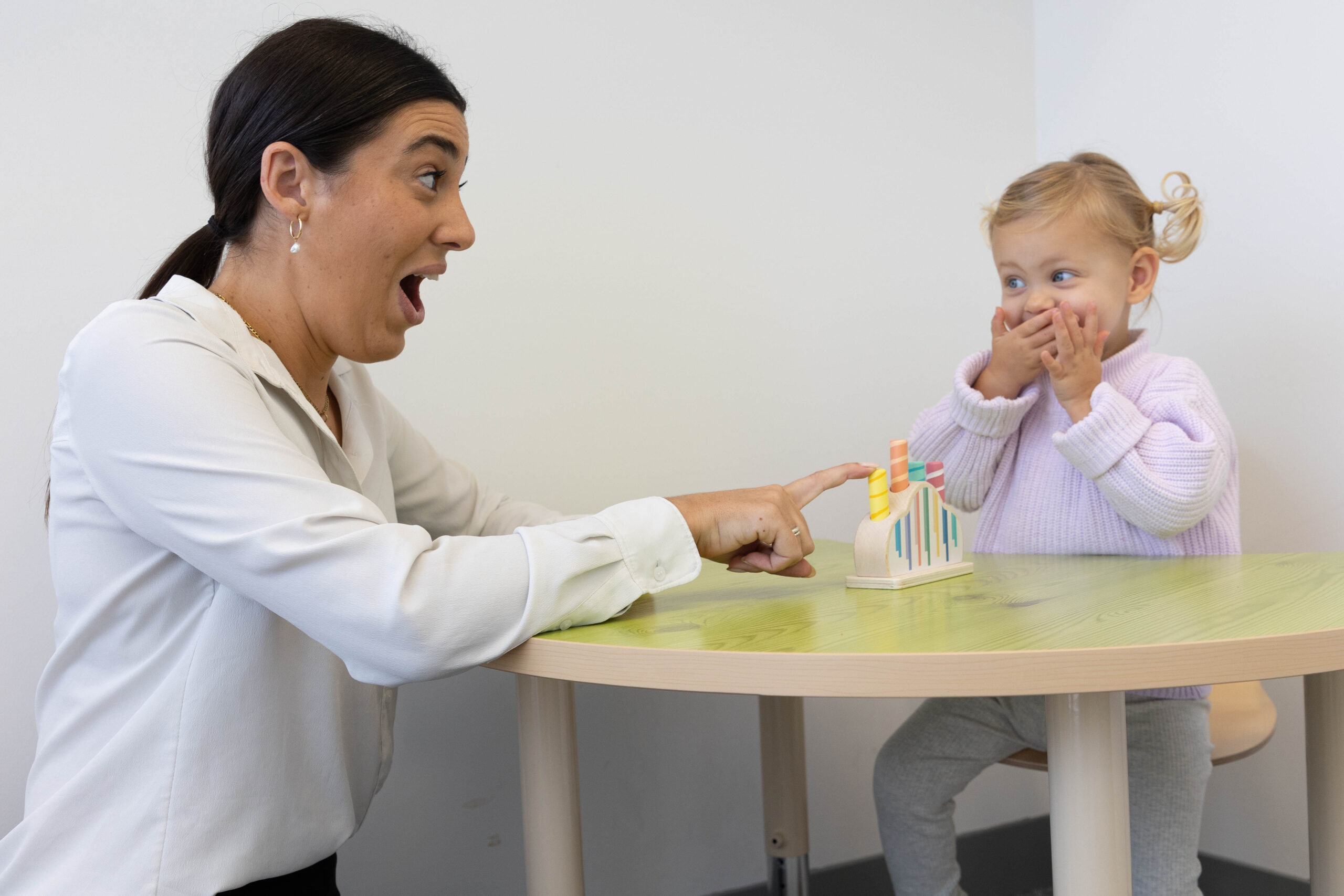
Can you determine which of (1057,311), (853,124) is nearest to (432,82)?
(1057,311)

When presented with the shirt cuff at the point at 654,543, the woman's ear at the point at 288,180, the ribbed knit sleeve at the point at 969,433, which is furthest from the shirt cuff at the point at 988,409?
the woman's ear at the point at 288,180

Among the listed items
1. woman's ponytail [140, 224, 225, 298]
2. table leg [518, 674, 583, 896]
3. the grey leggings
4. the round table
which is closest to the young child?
the grey leggings

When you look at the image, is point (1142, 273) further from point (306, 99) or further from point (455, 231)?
point (306, 99)

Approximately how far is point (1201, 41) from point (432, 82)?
1.42 m

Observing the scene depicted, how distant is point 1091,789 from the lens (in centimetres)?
81

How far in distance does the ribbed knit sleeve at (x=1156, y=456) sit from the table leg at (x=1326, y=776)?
0.80 feet

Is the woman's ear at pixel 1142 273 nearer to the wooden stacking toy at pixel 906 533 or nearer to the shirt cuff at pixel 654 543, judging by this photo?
the wooden stacking toy at pixel 906 533

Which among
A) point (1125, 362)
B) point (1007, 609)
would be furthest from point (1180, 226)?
point (1007, 609)

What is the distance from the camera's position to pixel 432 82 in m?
1.13

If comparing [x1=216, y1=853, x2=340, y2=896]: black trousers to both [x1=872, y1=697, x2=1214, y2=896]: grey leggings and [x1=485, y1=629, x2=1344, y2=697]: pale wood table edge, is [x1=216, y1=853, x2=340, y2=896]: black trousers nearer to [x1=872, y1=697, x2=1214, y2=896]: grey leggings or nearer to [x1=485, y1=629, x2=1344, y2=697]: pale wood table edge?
[x1=485, y1=629, x2=1344, y2=697]: pale wood table edge

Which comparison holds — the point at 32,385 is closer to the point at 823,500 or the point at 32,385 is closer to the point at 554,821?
the point at 554,821

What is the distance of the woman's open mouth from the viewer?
1.16 meters

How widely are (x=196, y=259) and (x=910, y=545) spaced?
87cm

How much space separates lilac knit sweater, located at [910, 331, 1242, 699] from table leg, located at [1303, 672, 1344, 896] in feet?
0.47
